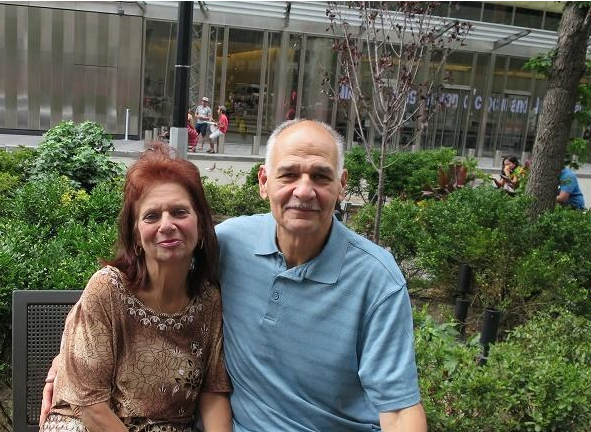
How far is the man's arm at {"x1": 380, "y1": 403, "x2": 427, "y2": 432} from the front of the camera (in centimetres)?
189

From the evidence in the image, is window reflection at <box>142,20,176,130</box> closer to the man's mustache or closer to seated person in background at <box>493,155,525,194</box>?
seated person in background at <box>493,155,525,194</box>

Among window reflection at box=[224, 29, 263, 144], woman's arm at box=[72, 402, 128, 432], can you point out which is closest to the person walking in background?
window reflection at box=[224, 29, 263, 144]

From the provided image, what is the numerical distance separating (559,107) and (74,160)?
18.3 ft

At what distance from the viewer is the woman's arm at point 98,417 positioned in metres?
2.02

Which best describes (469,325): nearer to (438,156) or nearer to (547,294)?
(547,294)

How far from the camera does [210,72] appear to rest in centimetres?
2328

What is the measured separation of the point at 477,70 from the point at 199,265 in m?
26.7

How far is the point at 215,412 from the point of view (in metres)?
A: 2.23

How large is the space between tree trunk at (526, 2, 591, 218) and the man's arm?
5.69m

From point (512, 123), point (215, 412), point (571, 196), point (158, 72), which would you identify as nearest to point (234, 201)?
point (571, 196)

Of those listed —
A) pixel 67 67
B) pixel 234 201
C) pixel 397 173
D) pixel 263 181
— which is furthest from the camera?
pixel 67 67

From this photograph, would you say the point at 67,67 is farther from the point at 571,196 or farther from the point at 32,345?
the point at 32,345

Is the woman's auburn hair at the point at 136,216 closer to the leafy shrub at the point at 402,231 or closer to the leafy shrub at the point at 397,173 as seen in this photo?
the leafy shrub at the point at 402,231

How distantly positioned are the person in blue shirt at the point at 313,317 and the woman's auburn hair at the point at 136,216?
10 cm
